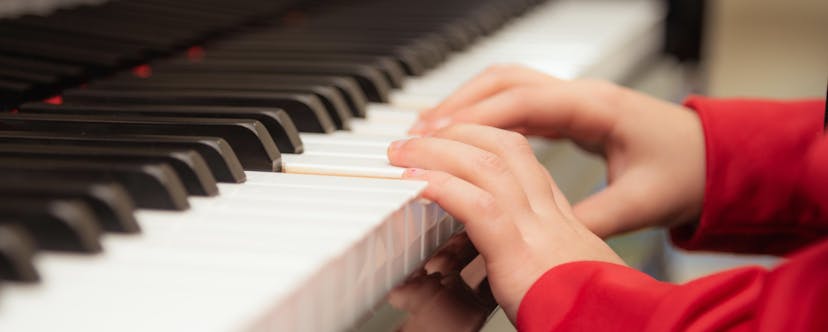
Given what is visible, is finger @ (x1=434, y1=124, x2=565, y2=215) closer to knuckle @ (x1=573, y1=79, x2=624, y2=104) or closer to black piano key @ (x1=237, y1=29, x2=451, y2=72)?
knuckle @ (x1=573, y1=79, x2=624, y2=104)

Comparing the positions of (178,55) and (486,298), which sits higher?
(178,55)

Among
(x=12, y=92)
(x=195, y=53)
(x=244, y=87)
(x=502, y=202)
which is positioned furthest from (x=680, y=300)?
(x=195, y=53)

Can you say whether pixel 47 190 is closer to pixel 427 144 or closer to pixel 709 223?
pixel 427 144

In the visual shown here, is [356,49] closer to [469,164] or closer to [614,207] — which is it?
[614,207]

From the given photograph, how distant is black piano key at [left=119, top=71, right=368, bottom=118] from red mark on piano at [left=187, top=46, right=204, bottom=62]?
0.09 meters

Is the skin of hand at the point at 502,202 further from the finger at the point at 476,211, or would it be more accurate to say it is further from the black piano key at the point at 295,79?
the black piano key at the point at 295,79

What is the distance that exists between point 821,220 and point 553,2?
0.88m

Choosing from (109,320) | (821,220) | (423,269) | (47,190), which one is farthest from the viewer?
(821,220)

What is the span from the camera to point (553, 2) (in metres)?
1.87

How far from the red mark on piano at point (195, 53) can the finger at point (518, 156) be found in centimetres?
45

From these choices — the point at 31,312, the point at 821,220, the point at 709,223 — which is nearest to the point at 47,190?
the point at 31,312

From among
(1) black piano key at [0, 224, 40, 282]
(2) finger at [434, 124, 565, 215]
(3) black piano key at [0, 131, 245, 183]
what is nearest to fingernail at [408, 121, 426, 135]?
(2) finger at [434, 124, 565, 215]

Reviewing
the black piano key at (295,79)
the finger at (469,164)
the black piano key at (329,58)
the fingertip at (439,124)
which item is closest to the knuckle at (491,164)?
the finger at (469,164)

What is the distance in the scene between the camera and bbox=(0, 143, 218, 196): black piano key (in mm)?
680
